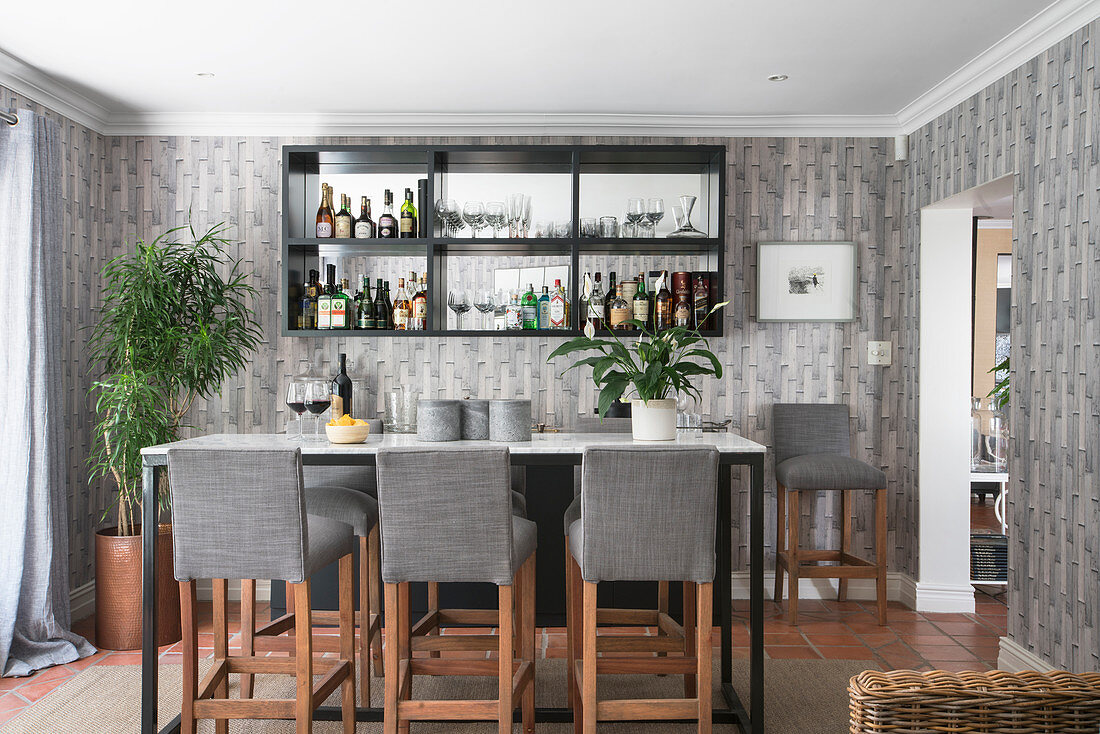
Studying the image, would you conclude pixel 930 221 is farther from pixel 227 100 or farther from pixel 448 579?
pixel 227 100

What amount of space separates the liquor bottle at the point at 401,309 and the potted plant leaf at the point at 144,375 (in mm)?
761

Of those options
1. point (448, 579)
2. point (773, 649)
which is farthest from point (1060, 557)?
point (448, 579)

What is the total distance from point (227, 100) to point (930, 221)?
12.0 feet

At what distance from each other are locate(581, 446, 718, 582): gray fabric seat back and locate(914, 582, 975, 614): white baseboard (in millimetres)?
2344

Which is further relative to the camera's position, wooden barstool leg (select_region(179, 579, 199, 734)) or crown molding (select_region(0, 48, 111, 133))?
crown molding (select_region(0, 48, 111, 133))

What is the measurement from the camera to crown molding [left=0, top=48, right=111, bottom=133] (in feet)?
10.8

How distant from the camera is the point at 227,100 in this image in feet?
12.6

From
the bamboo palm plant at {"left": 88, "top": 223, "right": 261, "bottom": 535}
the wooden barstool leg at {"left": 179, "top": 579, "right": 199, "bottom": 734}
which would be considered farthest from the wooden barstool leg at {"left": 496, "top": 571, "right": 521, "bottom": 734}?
the bamboo palm plant at {"left": 88, "top": 223, "right": 261, "bottom": 535}

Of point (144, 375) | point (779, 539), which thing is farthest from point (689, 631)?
point (144, 375)

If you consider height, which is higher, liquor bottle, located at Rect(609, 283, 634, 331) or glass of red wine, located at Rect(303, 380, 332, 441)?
liquor bottle, located at Rect(609, 283, 634, 331)

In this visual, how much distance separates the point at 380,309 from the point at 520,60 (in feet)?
4.82

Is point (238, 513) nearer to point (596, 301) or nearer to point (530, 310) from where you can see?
point (530, 310)

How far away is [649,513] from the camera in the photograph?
2170 mm

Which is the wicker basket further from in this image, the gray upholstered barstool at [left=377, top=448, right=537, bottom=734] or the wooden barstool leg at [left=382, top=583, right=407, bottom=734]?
the wooden barstool leg at [left=382, top=583, right=407, bottom=734]
